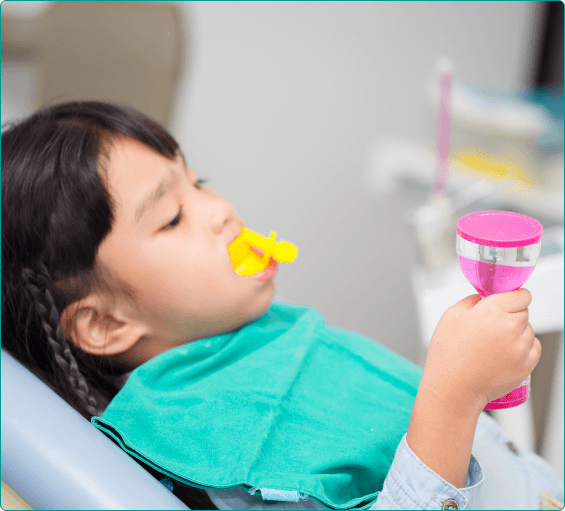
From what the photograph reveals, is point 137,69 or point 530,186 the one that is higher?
point 137,69

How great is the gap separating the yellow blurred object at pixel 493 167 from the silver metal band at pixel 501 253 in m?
0.74

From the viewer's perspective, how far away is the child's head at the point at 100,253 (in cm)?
56

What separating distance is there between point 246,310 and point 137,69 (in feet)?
2.32

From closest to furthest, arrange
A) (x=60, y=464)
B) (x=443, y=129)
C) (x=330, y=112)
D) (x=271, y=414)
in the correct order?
(x=60, y=464)
(x=271, y=414)
(x=443, y=129)
(x=330, y=112)

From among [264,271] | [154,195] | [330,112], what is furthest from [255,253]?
[330,112]

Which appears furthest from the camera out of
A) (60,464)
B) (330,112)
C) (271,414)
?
(330,112)

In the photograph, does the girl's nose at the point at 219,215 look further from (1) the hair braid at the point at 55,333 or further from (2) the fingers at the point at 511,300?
(2) the fingers at the point at 511,300

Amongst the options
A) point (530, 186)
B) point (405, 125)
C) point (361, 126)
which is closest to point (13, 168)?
point (530, 186)

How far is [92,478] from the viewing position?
35 centimetres

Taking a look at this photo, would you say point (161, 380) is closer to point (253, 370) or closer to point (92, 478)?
→ point (253, 370)

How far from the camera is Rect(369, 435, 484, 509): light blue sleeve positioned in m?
0.43

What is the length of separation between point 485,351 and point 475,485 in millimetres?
129

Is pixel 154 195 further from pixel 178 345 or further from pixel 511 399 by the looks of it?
pixel 511 399

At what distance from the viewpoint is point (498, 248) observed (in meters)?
0.37
